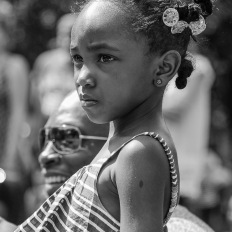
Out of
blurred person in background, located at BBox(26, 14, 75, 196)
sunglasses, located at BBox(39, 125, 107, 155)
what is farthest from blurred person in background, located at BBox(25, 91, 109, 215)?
blurred person in background, located at BBox(26, 14, 75, 196)

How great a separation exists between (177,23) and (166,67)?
15cm

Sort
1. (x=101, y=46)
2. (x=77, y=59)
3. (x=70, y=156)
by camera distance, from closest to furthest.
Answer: (x=101, y=46) → (x=77, y=59) → (x=70, y=156)

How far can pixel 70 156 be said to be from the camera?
3641mm

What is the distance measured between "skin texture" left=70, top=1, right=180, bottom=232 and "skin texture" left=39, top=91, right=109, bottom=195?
3.58 ft

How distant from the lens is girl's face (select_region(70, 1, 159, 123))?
93.9 inches

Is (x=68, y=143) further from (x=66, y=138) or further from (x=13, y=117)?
(x=13, y=117)

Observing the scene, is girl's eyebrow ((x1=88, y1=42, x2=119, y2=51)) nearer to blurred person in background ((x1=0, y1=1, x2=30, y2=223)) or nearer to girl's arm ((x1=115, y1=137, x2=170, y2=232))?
girl's arm ((x1=115, y1=137, x2=170, y2=232))

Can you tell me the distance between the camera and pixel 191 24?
2.52 metres

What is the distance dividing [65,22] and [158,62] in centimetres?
414

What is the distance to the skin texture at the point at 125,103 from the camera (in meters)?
2.24

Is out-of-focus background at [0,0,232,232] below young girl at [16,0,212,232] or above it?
below

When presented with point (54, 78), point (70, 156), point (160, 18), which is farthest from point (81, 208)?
point (54, 78)

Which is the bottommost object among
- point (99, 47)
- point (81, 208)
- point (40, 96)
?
point (40, 96)

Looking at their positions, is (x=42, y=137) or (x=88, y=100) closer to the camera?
(x=88, y=100)
